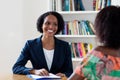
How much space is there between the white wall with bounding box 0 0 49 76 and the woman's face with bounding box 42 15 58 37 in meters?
1.08

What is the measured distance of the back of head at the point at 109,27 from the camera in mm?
Result: 1419

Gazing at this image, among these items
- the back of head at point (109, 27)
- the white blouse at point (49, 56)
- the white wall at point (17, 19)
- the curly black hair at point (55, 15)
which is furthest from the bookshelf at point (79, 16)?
the back of head at point (109, 27)

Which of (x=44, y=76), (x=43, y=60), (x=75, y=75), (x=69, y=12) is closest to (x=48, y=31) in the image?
(x=43, y=60)

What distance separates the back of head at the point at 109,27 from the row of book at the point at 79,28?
2.13 metres

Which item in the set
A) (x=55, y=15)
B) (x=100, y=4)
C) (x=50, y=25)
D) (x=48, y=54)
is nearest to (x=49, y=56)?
(x=48, y=54)

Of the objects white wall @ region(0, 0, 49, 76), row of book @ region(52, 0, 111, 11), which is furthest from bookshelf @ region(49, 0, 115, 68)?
white wall @ region(0, 0, 49, 76)

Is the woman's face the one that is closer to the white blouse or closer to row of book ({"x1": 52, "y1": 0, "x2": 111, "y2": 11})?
the white blouse

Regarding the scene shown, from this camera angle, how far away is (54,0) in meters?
3.62

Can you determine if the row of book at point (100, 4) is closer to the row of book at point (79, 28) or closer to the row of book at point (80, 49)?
the row of book at point (79, 28)

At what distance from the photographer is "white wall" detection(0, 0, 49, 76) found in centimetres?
379

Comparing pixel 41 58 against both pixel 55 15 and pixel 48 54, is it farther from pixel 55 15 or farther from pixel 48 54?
pixel 55 15

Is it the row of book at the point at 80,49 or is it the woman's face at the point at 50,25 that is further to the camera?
the row of book at the point at 80,49

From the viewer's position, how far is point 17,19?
3.81 metres

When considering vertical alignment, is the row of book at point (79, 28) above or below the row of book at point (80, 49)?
above
